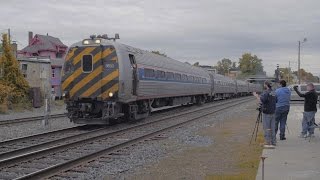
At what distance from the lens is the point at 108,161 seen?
11469 mm

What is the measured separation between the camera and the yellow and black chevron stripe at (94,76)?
62.3ft

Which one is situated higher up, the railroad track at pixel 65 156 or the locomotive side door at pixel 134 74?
the locomotive side door at pixel 134 74

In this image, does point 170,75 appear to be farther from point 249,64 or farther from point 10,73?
point 249,64

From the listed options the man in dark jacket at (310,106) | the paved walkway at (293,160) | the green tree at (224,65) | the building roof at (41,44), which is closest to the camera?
the paved walkway at (293,160)

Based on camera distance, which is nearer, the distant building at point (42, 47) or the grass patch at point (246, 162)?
the grass patch at point (246, 162)

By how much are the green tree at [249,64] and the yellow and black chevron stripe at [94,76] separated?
431 feet

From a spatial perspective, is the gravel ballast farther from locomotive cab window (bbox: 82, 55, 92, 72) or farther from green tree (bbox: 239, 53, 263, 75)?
green tree (bbox: 239, 53, 263, 75)

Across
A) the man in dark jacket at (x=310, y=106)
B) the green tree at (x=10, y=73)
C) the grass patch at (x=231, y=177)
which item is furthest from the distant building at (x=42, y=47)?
the grass patch at (x=231, y=177)

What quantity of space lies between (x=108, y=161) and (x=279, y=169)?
3.94m

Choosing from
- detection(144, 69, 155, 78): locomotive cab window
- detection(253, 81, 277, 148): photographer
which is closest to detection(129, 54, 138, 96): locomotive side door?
detection(144, 69, 155, 78): locomotive cab window

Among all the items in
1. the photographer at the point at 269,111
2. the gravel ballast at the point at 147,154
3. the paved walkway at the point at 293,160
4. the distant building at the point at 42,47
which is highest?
the distant building at the point at 42,47

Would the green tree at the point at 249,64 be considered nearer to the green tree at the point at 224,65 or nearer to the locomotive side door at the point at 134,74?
the green tree at the point at 224,65

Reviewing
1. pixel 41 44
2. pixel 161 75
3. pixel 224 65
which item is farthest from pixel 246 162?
pixel 224 65

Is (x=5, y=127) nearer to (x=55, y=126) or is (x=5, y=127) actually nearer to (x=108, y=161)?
(x=55, y=126)
